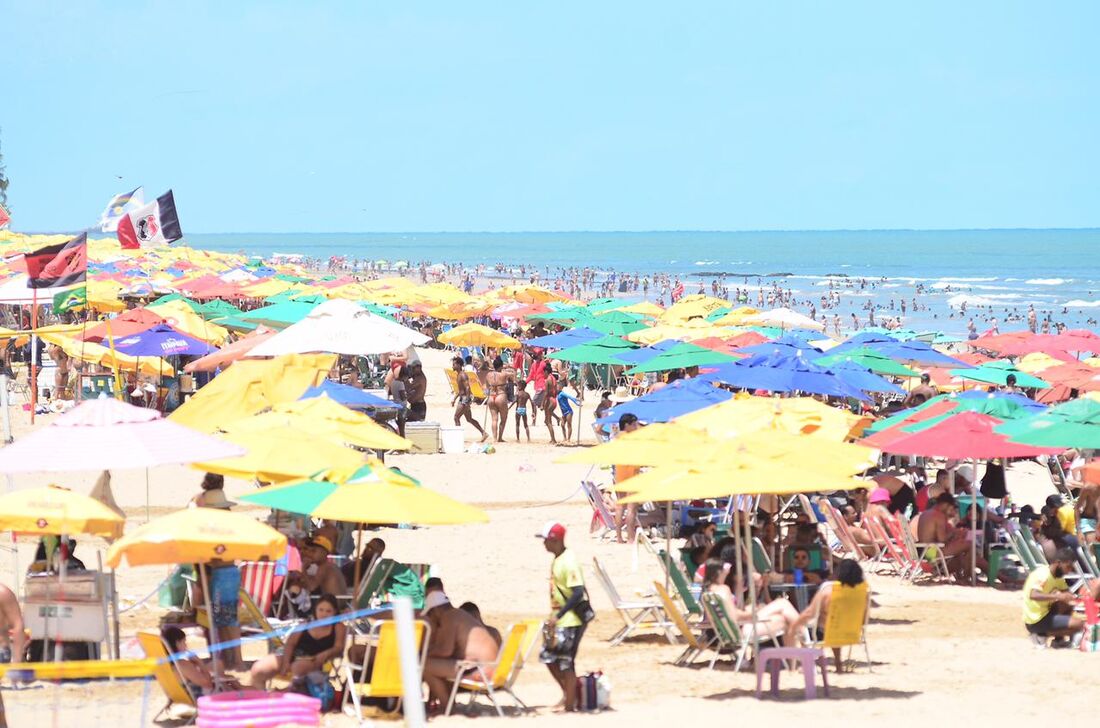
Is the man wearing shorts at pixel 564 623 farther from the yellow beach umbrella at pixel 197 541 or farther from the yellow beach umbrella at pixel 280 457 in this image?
the yellow beach umbrella at pixel 197 541

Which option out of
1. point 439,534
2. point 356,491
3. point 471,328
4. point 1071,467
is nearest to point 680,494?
point 356,491

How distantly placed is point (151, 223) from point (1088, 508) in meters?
16.1

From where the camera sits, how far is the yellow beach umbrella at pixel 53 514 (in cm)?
710

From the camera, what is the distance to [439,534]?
1311 cm

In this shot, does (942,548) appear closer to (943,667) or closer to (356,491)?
(943,667)

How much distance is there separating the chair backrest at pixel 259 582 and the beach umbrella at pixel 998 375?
11538 millimetres

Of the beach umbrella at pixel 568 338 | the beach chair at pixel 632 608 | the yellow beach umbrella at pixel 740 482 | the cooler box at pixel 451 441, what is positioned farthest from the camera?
the beach umbrella at pixel 568 338

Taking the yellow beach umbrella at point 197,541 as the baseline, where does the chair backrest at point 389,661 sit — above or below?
below

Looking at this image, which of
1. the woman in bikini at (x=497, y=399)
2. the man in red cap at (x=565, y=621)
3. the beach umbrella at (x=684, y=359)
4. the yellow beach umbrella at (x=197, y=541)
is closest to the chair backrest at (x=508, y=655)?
the man in red cap at (x=565, y=621)

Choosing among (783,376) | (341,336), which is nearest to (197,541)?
(341,336)

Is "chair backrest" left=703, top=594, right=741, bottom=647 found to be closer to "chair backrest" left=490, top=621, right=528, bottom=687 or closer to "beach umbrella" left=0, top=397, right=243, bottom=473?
"chair backrest" left=490, top=621, right=528, bottom=687

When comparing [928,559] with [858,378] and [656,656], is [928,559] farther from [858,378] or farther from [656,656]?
[858,378]

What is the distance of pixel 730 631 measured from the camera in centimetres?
816

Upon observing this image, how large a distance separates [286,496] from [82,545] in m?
4.70
